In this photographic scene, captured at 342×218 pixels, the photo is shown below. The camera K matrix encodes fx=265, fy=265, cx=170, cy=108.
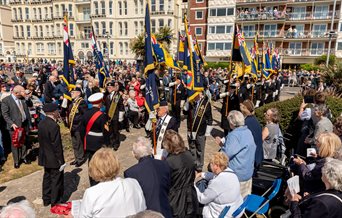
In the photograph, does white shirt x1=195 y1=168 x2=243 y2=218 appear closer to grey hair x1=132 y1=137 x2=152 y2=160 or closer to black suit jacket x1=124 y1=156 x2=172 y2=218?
black suit jacket x1=124 y1=156 x2=172 y2=218

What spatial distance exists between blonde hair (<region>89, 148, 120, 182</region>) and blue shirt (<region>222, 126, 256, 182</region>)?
2.18 metres

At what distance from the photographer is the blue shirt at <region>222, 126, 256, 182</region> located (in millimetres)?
4434

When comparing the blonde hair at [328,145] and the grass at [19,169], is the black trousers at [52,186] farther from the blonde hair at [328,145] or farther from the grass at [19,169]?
the blonde hair at [328,145]

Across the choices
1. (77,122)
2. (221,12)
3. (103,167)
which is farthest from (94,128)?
(221,12)

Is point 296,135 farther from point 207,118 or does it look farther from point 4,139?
point 4,139

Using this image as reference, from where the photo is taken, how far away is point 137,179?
328 centimetres

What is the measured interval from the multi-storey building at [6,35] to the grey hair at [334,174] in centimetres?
7030

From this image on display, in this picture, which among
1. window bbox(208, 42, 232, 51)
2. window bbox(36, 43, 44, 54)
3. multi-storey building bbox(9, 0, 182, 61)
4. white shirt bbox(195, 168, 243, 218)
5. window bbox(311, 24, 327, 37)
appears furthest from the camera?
window bbox(36, 43, 44, 54)

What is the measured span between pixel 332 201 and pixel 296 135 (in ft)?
18.4

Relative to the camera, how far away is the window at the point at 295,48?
43.1m

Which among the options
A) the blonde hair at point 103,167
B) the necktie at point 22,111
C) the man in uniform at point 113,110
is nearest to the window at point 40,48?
the man in uniform at point 113,110

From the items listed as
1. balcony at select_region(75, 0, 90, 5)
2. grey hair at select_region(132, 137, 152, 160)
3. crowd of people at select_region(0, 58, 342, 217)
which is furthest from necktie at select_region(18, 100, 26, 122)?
balcony at select_region(75, 0, 90, 5)

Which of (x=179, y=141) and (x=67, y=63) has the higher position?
(x=67, y=63)

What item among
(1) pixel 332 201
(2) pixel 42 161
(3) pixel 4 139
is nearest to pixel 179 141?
(1) pixel 332 201
